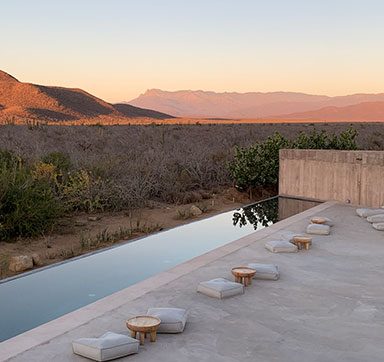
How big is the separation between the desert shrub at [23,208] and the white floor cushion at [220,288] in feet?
17.9

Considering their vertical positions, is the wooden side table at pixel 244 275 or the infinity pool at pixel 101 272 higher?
the wooden side table at pixel 244 275

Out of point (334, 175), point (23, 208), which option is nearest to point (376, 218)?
point (334, 175)

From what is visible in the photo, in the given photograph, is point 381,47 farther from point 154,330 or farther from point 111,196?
point 154,330

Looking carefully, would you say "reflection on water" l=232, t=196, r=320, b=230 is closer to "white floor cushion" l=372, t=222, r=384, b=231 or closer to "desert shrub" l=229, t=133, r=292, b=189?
"white floor cushion" l=372, t=222, r=384, b=231

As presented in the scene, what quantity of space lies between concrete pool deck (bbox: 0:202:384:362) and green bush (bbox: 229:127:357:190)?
843 cm

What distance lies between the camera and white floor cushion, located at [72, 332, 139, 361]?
13.0 ft

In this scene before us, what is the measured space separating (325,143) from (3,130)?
54.4 feet

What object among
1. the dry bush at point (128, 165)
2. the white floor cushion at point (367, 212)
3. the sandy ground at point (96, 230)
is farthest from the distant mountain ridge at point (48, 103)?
the white floor cushion at point (367, 212)

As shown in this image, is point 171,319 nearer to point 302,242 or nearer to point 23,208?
point 302,242

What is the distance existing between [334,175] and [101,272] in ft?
24.4

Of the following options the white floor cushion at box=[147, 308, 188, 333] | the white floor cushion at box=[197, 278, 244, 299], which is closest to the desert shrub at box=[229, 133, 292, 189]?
the white floor cushion at box=[197, 278, 244, 299]

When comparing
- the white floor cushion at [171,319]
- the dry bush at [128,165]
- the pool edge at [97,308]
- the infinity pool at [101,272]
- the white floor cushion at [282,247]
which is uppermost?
the dry bush at [128,165]

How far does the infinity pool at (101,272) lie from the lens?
575 cm

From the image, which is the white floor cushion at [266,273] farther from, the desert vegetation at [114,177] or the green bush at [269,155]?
the green bush at [269,155]
